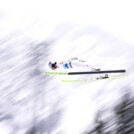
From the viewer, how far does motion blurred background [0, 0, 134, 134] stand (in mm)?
17297

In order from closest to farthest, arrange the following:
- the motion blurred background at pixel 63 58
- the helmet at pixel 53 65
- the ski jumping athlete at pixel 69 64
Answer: the motion blurred background at pixel 63 58, the ski jumping athlete at pixel 69 64, the helmet at pixel 53 65

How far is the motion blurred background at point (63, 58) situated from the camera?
17297 mm

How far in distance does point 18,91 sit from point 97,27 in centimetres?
577

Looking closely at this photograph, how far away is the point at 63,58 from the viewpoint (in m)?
20.6

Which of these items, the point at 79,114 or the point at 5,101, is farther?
the point at 5,101

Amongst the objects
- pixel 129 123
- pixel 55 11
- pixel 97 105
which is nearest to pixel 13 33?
pixel 55 11

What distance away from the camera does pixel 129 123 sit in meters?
16.2

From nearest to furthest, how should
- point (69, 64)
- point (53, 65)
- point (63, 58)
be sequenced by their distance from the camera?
point (69, 64), point (53, 65), point (63, 58)

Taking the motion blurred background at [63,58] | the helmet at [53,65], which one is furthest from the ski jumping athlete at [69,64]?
the motion blurred background at [63,58]

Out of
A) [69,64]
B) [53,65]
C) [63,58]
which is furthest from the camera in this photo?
[63,58]

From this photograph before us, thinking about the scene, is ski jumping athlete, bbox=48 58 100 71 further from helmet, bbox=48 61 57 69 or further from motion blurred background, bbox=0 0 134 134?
motion blurred background, bbox=0 0 134 134

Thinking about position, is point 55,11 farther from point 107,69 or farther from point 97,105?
point 97,105

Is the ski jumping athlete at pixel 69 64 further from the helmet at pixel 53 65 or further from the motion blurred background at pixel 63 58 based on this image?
the motion blurred background at pixel 63 58

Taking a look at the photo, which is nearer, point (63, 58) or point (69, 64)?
point (69, 64)
